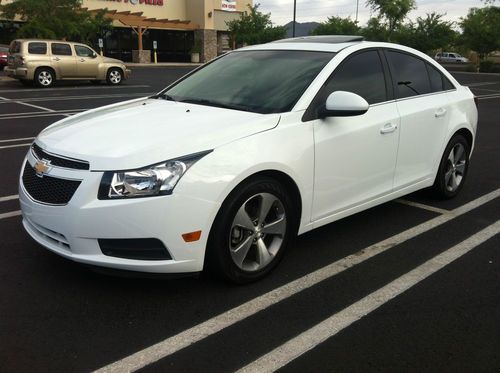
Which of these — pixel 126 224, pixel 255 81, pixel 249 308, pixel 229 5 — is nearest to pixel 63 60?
pixel 255 81

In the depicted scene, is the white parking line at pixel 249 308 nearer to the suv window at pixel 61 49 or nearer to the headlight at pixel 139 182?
the headlight at pixel 139 182

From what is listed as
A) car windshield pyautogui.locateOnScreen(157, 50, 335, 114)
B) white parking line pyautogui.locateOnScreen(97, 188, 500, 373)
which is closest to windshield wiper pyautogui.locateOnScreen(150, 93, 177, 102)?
car windshield pyautogui.locateOnScreen(157, 50, 335, 114)

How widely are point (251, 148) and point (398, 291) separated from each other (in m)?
1.39

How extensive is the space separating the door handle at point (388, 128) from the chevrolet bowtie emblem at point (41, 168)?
8.44 feet

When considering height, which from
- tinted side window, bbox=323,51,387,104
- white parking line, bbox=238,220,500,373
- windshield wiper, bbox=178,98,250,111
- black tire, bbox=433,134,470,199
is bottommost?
white parking line, bbox=238,220,500,373

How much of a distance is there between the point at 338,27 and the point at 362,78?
161ft

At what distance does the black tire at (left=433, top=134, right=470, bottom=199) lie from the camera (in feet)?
17.3

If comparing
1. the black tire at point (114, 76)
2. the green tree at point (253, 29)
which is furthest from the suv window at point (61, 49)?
the green tree at point (253, 29)

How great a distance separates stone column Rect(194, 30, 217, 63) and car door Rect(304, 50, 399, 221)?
1656 inches

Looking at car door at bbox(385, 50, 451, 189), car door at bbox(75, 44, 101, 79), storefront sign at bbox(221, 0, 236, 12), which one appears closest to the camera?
car door at bbox(385, 50, 451, 189)

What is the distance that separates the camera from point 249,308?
3293 mm

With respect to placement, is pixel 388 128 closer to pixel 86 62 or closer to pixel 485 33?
pixel 86 62

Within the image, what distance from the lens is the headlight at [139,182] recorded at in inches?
120

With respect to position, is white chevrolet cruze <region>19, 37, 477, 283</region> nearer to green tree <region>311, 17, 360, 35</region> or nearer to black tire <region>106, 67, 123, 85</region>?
black tire <region>106, 67, 123, 85</region>
